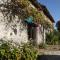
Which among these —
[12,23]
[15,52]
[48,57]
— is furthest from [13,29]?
[15,52]

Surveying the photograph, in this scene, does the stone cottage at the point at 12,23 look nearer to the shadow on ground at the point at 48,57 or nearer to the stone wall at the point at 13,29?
the stone wall at the point at 13,29

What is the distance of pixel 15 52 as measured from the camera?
9.98 meters

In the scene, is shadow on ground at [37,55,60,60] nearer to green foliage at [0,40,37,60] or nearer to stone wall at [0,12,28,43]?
green foliage at [0,40,37,60]

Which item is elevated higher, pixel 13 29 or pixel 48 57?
pixel 13 29

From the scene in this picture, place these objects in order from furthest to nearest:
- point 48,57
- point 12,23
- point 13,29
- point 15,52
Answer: point 13,29
point 12,23
point 48,57
point 15,52

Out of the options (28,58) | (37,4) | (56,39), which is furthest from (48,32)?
(28,58)

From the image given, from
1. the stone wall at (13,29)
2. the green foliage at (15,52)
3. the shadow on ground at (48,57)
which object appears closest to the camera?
the green foliage at (15,52)

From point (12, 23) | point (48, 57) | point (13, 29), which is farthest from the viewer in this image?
point (13, 29)

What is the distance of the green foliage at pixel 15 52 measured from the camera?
9617mm

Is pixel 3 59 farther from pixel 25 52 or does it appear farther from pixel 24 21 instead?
pixel 24 21

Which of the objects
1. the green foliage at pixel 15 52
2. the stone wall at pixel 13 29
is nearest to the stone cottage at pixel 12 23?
the stone wall at pixel 13 29

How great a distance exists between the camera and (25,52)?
35.2 feet

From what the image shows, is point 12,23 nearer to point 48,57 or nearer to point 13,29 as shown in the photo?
point 13,29

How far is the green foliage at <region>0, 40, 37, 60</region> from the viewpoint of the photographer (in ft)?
31.6
